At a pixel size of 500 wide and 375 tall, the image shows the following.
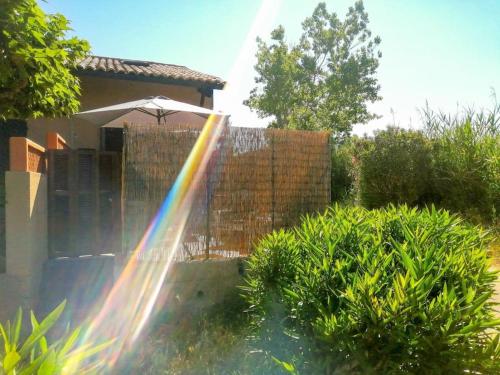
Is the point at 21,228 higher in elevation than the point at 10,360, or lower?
higher

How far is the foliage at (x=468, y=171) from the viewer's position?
30.0 ft

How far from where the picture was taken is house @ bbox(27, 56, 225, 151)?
983cm

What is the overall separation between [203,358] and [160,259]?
1.67m

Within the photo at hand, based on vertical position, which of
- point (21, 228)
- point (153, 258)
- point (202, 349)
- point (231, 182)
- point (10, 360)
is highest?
point (231, 182)

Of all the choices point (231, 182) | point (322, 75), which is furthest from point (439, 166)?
point (322, 75)


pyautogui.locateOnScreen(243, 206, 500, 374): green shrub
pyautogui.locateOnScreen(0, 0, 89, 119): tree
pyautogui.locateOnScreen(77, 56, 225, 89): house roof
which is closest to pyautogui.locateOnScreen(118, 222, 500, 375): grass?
pyautogui.locateOnScreen(243, 206, 500, 374): green shrub

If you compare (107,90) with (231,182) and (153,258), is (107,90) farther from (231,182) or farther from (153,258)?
(153,258)

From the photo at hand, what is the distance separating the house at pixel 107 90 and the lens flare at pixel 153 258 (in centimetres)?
590

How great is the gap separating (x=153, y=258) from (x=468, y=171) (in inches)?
301

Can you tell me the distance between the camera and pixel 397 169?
9781mm

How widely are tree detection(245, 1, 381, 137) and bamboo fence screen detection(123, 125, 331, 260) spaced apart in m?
17.9

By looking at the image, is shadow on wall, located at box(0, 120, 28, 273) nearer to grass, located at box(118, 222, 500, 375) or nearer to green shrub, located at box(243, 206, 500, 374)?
grass, located at box(118, 222, 500, 375)

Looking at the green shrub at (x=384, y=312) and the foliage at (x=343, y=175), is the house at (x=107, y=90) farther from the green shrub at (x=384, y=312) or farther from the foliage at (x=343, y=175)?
the green shrub at (x=384, y=312)

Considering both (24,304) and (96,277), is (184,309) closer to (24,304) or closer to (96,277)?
(96,277)
